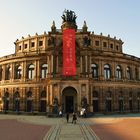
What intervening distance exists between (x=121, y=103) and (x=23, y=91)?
85.1ft

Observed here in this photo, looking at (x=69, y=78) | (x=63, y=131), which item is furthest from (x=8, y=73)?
(x=63, y=131)

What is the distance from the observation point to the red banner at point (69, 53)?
50.1 metres

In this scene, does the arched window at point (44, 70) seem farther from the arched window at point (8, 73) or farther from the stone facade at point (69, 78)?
the arched window at point (8, 73)

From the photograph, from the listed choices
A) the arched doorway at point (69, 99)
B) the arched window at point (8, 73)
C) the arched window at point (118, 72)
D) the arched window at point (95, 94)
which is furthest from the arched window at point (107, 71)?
the arched window at point (8, 73)

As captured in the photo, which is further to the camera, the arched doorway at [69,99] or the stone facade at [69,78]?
the arched doorway at [69,99]

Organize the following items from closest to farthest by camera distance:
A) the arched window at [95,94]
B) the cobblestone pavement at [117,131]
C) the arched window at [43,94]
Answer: the cobblestone pavement at [117,131], the arched window at [95,94], the arched window at [43,94]

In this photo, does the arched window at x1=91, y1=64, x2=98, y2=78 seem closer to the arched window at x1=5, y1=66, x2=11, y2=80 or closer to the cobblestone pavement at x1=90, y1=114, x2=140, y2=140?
the arched window at x1=5, y1=66, x2=11, y2=80

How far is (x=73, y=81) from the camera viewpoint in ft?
168

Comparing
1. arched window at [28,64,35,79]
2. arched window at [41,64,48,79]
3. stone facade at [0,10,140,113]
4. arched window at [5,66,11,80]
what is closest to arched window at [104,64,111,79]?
stone facade at [0,10,140,113]

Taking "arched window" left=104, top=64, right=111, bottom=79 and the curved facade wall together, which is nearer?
the curved facade wall

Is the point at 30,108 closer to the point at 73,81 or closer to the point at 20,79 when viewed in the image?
the point at 20,79

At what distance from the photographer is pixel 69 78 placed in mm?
51281

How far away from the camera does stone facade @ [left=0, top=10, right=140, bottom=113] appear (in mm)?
51312

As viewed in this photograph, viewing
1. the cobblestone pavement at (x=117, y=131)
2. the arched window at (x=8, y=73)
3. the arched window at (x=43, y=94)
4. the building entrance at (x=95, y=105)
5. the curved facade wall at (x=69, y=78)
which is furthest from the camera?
the arched window at (x=8, y=73)
